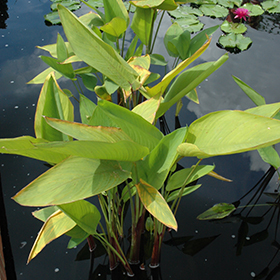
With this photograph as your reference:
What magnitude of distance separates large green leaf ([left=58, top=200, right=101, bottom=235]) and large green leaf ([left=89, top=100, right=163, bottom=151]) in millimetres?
172

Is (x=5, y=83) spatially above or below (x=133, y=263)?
above

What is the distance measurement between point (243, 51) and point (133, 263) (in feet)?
4.84

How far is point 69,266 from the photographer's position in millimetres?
822

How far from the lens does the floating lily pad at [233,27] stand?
1817 millimetres

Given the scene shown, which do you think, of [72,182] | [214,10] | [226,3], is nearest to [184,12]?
[214,10]

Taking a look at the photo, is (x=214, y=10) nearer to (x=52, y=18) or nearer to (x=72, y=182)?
(x=52, y=18)

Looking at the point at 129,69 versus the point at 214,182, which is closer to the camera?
the point at 129,69

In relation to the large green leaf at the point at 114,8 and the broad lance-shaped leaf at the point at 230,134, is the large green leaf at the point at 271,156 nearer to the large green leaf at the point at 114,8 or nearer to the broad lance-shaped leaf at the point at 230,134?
the broad lance-shaped leaf at the point at 230,134

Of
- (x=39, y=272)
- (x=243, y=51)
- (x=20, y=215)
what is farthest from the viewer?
(x=243, y=51)

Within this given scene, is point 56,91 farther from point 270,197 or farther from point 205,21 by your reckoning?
point 205,21

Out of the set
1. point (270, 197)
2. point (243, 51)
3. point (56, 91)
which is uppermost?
point (56, 91)

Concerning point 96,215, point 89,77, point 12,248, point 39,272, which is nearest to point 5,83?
point 89,77

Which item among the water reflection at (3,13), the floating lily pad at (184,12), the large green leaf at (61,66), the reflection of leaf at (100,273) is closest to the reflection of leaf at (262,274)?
the reflection of leaf at (100,273)

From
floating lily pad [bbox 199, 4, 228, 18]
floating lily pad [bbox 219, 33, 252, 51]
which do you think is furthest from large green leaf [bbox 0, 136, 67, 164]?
floating lily pad [bbox 199, 4, 228, 18]
